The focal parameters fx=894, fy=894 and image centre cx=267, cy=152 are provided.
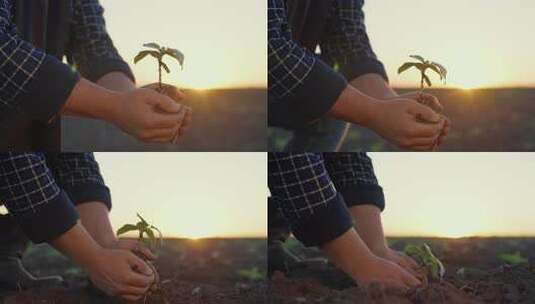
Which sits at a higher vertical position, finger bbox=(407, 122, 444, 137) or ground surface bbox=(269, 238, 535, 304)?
finger bbox=(407, 122, 444, 137)

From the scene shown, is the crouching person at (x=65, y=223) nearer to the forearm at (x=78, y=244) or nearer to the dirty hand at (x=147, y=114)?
the forearm at (x=78, y=244)

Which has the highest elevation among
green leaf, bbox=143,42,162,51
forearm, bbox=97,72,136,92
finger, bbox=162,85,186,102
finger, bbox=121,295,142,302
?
green leaf, bbox=143,42,162,51

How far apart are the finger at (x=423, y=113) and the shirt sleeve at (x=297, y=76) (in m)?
0.16

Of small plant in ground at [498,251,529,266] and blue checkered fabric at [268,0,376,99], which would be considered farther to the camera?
small plant in ground at [498,251,529,266]

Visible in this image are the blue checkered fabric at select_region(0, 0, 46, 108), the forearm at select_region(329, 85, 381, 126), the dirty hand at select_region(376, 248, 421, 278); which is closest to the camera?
the blue checkered fabric at select_region(0, 0, 46, 108)

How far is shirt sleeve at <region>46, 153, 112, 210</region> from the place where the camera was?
205cm

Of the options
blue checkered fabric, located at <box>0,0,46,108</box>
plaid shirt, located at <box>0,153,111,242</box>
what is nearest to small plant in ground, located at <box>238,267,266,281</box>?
plaid shirt, located at <box>0,153,111,242</box>

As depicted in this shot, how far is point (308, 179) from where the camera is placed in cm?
200


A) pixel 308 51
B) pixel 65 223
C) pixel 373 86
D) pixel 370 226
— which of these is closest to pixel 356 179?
pixel 370 226

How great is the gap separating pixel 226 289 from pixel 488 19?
2.94ft

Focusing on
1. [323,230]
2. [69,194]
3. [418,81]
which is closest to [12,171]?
[69,194]

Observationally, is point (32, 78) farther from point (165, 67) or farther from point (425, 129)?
point (425, 129)

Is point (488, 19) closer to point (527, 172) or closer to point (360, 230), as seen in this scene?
point (527, 172)

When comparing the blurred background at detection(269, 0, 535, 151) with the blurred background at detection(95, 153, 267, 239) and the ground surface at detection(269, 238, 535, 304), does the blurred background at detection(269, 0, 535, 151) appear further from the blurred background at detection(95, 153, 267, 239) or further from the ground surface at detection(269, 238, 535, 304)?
the ground surface at detection(269, 238, 535, 304)
